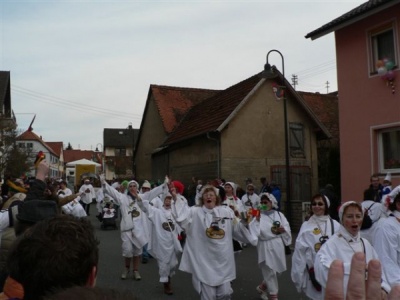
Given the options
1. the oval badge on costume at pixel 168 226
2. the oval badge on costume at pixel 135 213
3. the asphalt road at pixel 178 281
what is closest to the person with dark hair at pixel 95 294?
the asphalt road at pixel 178 281

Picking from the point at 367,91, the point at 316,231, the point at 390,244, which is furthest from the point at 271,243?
the point at 367,91

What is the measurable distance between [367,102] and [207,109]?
1338cm

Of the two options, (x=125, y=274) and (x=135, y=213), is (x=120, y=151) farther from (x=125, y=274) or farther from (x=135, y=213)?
(x=125, y=274)

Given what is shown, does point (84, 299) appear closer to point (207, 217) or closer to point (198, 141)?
point (207, 217)

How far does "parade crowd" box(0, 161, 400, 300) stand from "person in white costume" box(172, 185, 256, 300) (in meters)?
Result: 0.01

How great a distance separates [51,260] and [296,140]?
23044mm

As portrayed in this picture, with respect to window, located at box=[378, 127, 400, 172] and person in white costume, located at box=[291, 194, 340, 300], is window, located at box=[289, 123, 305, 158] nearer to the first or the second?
window, located at box=[378, 127, 400, 172]

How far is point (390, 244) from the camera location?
542cm

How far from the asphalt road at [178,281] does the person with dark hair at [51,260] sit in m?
5.45

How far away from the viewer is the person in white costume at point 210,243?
22.2 feet

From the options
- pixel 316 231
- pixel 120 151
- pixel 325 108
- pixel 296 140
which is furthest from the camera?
pixel 120 151

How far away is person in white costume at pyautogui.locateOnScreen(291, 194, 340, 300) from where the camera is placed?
20.0 ft

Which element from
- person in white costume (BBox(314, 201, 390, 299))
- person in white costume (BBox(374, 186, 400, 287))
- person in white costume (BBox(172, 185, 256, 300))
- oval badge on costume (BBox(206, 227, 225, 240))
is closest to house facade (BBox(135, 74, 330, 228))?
person in white costume (BBox(172, 185, 256, 300))

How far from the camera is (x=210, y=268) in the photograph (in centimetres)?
675
